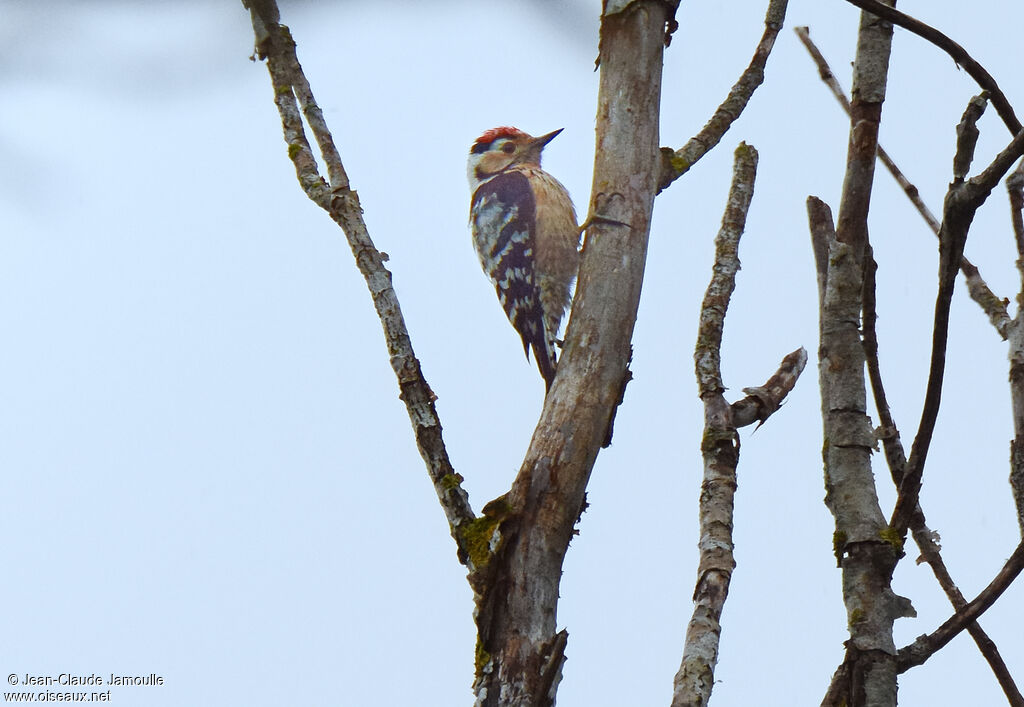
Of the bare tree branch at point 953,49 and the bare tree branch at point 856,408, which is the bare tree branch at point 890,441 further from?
the bare tree branch at point 953,49

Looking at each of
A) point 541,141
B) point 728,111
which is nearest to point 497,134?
point 541,141

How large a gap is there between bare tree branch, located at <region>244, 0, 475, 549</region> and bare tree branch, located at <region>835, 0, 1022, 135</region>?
3.78ft

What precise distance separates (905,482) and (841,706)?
1.64 feet

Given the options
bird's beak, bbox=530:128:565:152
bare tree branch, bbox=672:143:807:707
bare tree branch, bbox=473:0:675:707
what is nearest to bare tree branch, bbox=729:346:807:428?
bare tree branch, bbox=672:143:807:707

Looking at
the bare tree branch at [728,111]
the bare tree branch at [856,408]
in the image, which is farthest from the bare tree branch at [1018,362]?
the bare tree branch at [728,111]

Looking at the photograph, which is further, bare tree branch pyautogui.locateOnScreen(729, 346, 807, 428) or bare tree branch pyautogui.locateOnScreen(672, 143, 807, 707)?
bare tree branch pyautogui.locateOnScreen(729, 346, 807, 428)

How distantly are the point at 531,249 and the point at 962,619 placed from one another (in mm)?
4853

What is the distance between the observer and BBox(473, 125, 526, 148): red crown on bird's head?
296 inches

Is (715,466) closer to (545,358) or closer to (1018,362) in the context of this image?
(1018,362)

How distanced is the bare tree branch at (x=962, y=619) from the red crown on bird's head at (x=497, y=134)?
5823 millimetres

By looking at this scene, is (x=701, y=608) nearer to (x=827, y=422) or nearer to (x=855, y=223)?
(x=827, y=422)

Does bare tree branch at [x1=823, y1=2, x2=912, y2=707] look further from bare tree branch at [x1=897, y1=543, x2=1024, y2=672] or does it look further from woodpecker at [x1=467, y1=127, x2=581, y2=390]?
woodpecker at [x1=467, y1=127, x2=581, y2=390]

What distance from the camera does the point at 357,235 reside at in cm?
258

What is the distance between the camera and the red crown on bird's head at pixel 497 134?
24.7ft
